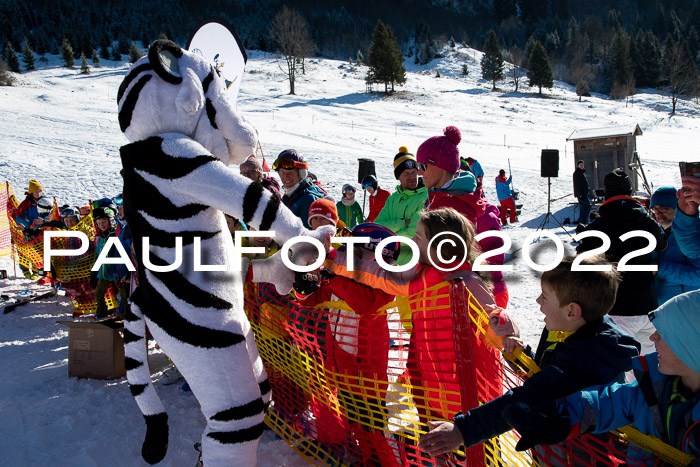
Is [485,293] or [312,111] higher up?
[312,111]

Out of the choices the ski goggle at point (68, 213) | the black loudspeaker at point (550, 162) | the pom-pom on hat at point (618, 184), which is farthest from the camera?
the black loudspeaker at point (550, 162)

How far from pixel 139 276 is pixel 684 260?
319 cm

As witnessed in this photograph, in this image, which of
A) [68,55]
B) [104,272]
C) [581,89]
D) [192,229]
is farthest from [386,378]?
[581,89]

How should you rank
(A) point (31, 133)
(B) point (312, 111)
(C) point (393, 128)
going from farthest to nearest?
(B) point (312, 111), (C) point (393, 128), (A) point (31, 133)

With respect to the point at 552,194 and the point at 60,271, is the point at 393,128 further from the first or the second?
the point at 60,271

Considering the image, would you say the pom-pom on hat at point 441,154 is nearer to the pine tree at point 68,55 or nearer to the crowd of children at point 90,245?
the crowd of children at point 90,245

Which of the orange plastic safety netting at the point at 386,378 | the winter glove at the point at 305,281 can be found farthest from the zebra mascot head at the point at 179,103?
the orange plastic safety netting at the point at 386,378

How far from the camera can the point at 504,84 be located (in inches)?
1909

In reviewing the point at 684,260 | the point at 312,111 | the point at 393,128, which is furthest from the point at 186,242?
the point at 312,111

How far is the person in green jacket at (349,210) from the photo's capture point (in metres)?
6.48

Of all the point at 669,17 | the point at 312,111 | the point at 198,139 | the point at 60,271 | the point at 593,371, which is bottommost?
the point at 60,271

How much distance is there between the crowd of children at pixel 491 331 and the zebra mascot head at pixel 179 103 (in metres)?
0.70

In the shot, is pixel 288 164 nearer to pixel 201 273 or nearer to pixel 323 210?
pixel 323 210

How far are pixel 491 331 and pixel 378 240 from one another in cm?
80
